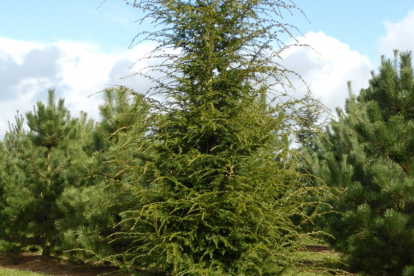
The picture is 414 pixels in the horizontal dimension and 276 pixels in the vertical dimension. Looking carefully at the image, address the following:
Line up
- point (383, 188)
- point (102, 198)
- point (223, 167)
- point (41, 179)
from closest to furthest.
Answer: point (223, 167) → point (383, 188) → point (102, 198) → point (41, 179)

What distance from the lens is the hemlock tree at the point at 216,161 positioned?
18.3 feet

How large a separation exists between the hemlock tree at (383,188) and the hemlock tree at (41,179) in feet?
25.0

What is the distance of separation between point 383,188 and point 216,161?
15.1 feet

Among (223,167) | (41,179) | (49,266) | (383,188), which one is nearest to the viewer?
(223,167)

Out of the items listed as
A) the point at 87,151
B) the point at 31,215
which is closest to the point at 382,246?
the point at 87,151

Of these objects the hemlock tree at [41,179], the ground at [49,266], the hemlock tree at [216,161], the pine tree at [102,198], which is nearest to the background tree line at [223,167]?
the hemlock tree at [216,161]

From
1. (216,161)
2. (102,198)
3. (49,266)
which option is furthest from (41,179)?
(216,161)

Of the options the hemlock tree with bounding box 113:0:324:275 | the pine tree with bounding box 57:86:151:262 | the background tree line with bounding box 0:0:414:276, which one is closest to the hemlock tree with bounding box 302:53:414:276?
the background tree line with bounding box 0:0:414:276

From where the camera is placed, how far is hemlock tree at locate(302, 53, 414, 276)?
8.77 metres

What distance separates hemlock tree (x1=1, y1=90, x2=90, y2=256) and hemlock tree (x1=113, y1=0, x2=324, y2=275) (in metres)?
7.55

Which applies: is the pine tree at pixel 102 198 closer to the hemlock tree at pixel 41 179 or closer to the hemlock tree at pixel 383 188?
the hemlock tree at pixel 41 179

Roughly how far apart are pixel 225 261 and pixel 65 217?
302 inches

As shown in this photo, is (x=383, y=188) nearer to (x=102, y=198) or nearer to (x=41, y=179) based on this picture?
(x=102, y=198)

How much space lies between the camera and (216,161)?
5805mm
